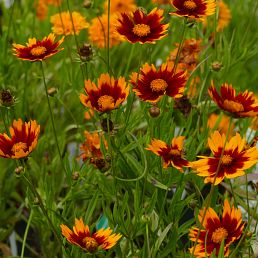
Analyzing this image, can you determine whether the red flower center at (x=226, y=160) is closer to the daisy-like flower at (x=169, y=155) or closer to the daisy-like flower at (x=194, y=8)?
the daisy-like flower at (x=169, y=155)

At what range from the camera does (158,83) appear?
3.43ft

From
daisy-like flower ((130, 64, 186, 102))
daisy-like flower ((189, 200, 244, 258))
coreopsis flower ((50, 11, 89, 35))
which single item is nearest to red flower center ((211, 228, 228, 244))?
daisy-like flower ((189, 200, 244, 258))

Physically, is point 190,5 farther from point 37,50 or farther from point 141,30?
point 37,50

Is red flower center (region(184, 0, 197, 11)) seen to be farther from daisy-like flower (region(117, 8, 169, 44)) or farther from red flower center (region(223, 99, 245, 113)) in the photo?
red flower center (region(223, 99, 245, 113))

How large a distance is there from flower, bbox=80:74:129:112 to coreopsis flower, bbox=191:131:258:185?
16 cm

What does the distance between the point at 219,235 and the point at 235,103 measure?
212mm

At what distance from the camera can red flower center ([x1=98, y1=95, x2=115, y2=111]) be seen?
3.22ft

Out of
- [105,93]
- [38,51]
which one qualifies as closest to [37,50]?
[38,51]

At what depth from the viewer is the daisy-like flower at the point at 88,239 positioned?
3.06 feet

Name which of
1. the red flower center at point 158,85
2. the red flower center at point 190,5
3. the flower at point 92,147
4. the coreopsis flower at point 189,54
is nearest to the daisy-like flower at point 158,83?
the red flower center at point 158,85

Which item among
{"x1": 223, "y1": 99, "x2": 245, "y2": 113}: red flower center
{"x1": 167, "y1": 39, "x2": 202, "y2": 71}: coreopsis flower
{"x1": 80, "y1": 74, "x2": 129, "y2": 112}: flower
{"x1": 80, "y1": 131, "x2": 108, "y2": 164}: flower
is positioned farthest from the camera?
{"x1": 167, "y1": 39, "x2": 202, "y2": 71}: coreopsis flower

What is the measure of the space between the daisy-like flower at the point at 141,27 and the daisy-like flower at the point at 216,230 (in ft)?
0.98

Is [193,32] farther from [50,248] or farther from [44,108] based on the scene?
[50,248]

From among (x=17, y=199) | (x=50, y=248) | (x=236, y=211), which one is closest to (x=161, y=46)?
(x=17, y=199)
